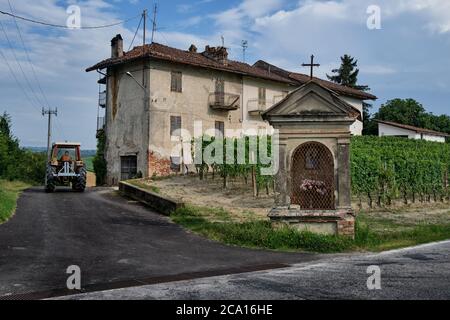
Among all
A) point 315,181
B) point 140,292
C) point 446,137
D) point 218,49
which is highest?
point 218,49

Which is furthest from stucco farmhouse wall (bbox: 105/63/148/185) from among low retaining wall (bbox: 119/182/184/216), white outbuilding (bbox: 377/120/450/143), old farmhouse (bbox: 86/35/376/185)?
white outbuilding (bbox: 377/120/450/143)

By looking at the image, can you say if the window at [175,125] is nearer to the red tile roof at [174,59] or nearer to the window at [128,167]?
the window at [128,167]

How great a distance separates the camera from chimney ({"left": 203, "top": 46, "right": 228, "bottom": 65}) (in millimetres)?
35250

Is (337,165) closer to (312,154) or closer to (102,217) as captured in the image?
(312,154)

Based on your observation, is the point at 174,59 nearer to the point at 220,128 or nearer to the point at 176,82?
the point at 176,82

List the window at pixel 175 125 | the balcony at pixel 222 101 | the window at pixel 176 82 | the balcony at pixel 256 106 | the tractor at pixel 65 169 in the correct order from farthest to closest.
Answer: the balcony at pixel 256 106 < the balcony at pixel 222 101 < the window at pixel 176 82 < the window at pixel 175 125 < the tractor at pixel 65 169

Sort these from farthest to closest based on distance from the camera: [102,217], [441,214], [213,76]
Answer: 1. [213,76]
2. [441,214]
3. [102,217]

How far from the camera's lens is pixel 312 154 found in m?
11.8

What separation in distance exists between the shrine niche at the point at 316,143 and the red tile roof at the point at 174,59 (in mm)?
20076

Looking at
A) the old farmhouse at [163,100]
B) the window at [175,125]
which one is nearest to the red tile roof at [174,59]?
the old farmhouse at [163,100]

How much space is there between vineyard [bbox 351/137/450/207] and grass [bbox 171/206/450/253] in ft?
17.9

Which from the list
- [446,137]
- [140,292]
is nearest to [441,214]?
[140,292]

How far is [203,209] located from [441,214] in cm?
888

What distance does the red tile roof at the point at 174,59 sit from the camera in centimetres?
3043
